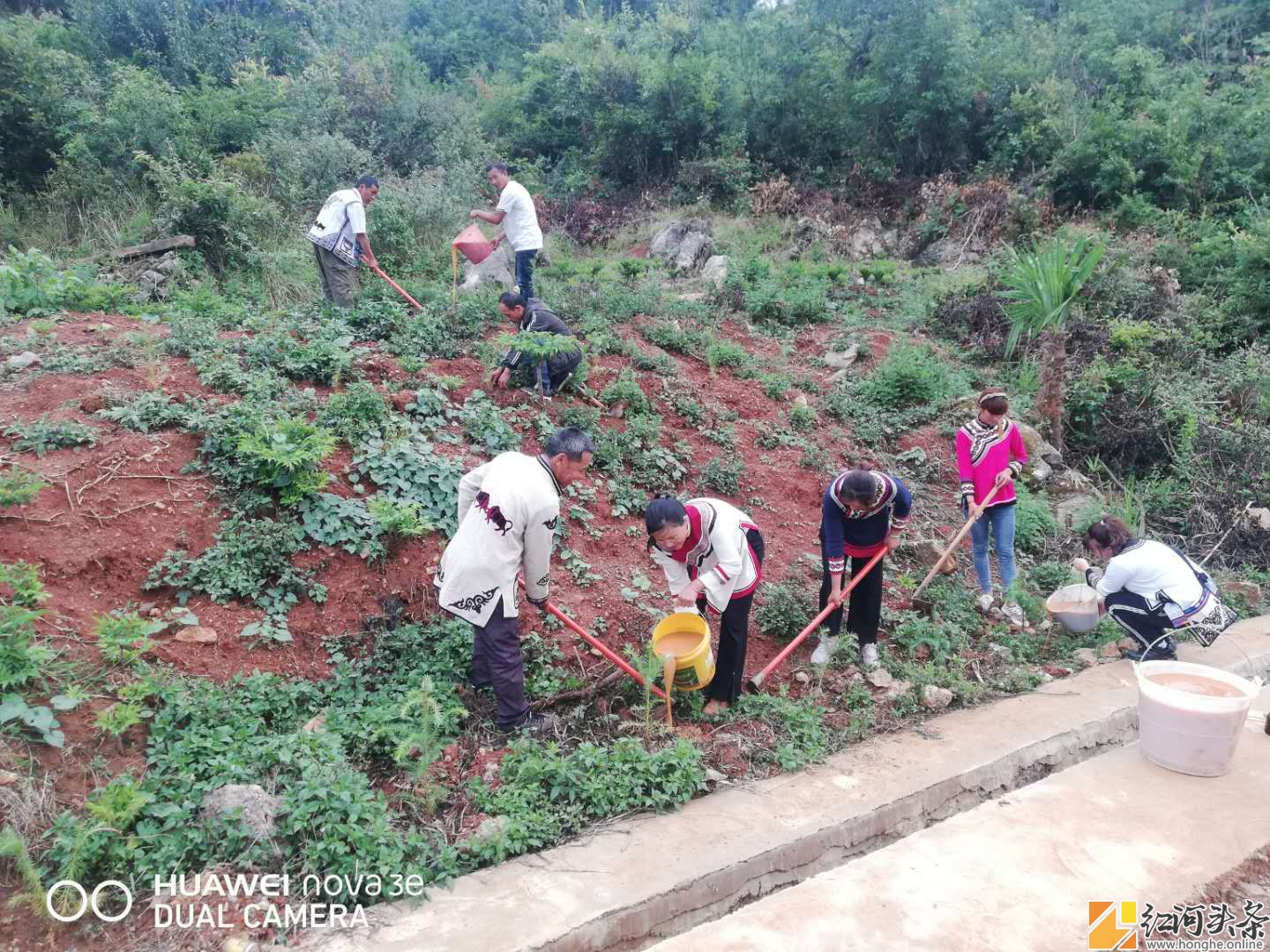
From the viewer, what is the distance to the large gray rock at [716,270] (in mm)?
12034

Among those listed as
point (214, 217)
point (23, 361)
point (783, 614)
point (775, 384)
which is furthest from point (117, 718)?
point (214, 217)

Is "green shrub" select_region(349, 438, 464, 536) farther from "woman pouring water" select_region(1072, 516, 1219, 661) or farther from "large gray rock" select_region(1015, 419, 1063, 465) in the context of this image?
"large gray rock" select_region(1015, 419, 1063, 465)

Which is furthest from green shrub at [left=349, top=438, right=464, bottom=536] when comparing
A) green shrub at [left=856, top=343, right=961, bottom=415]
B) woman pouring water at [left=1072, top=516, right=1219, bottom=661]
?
green shrub at [left=856, top=343, right=961, bottom=415]

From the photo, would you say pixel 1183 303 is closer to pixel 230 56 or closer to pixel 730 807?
pixel 730 807

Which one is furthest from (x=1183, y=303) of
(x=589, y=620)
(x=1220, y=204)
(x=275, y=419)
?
(x=275, y=419)

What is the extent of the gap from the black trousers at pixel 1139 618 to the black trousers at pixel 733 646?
2585 millimetres

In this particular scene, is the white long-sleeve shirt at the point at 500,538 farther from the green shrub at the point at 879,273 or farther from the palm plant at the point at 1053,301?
the green shrub at the point at 879,273

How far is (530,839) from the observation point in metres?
3.12

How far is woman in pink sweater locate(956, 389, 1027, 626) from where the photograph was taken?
5309 mm

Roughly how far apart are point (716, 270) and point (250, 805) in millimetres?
10864

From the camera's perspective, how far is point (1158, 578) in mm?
4789

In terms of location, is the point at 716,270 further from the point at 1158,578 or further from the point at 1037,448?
the point at 1158,578

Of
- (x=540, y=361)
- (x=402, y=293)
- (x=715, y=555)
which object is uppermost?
(x=402, y=293)

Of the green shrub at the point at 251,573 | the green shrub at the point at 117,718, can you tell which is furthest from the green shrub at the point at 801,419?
the green shrub at the point at 117,718
